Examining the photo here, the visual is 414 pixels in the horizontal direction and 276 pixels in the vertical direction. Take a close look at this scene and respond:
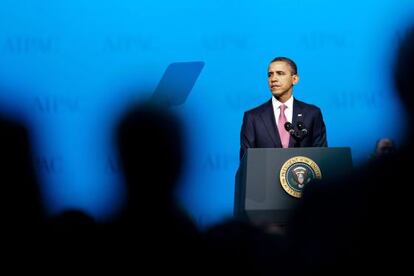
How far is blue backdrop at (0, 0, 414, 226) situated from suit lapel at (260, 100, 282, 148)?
133 cm

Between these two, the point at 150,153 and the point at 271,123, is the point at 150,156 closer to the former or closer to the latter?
the point at 150,153

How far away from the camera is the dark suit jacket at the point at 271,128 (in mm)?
3127

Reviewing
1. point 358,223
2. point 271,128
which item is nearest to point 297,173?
point 271,128

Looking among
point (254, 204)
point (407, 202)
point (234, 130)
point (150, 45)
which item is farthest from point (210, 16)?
point (407, 202)

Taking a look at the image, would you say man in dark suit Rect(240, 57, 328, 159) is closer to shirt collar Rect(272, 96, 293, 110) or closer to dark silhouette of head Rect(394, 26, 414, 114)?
shirt collar Rect(272, 96, 293, 110)

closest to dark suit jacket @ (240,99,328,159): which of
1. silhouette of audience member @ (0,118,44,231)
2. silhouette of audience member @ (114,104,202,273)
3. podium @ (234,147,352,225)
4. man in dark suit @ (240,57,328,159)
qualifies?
man in dark suit @ (240,57,328,159)

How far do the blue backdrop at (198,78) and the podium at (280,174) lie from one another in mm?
1929

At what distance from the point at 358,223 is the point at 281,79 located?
2.24 m

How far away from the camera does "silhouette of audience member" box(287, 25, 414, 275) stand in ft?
3.38

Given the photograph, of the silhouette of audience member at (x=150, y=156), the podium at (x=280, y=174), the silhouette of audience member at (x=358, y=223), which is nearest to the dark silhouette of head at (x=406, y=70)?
the silhouette of audience member at (x=150, y=156)

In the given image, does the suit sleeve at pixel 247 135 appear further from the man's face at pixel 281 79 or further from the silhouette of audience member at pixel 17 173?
the silhouette of audience member at pixel 17 173

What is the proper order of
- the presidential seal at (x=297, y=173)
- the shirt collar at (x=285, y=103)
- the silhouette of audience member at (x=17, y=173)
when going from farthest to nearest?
the silhouette of audience member at (x=17, y=173) → the shirt collar at (x=285, y=103) → the presidential seal at (x=297, y=173)

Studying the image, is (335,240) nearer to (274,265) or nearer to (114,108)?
(274,265)

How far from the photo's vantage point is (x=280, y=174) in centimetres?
252
